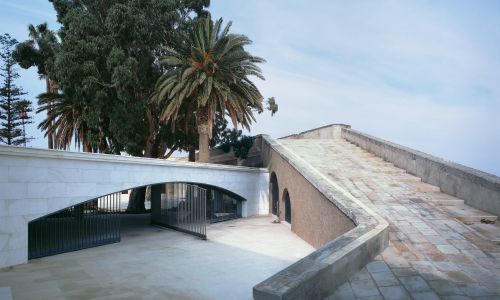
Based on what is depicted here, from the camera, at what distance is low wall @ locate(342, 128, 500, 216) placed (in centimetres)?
1092

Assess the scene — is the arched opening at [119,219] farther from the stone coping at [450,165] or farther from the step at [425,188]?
the stone coping at [450,165]

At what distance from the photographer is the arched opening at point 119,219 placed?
45.6 ft

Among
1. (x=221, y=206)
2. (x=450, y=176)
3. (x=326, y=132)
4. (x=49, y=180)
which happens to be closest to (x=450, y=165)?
(x=450, y=176)

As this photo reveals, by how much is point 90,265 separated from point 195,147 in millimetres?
17630

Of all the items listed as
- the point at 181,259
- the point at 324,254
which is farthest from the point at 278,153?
the point at 324,254

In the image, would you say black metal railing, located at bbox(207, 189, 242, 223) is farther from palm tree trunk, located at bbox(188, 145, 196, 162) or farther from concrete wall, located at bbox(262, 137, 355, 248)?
palm tree trunk, located at bbox(188, 145, 196, 162)

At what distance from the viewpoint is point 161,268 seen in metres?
11.7

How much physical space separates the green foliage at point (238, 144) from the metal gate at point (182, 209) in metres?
8.05

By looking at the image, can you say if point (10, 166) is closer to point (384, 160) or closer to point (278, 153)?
point (278, 153)

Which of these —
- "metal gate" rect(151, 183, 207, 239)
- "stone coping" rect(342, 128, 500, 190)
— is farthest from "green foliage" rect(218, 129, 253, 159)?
"stone coping" rect(342, 128, 500, 190)

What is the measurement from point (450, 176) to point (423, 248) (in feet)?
18.9

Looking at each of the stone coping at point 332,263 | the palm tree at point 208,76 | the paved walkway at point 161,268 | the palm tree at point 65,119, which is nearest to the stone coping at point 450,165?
the stone coping at point 332,263

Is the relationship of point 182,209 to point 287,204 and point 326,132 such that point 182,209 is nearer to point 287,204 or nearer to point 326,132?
point 287,204

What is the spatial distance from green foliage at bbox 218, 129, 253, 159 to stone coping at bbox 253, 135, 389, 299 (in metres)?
18.1
